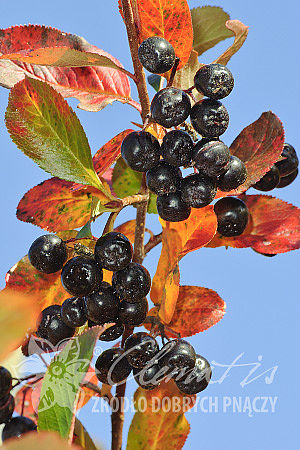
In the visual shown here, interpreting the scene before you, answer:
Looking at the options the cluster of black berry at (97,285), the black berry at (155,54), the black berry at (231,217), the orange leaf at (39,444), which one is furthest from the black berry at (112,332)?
the orange leaf at (39,444)

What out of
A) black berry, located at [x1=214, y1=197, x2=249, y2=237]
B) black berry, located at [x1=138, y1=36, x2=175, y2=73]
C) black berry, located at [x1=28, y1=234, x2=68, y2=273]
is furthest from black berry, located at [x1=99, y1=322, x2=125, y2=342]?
black berry, located at [x1=138, y1=36, x2=175, y2=73]

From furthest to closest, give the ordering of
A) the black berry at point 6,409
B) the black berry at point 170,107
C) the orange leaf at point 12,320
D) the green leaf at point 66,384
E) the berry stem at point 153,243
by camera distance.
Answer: the berry stem at point 153,243
the black berry at point 6,409
the black berry at point 170,107
the green leaf at point 66,384
the orange leaf at point 12,320

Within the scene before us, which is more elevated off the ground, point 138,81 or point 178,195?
point 138,81

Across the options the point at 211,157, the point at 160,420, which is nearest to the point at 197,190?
the point at 211,157

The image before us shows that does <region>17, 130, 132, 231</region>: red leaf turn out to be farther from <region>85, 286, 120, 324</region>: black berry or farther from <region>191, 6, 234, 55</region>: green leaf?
<region>191, 6, 234, 55</region>: green leaf

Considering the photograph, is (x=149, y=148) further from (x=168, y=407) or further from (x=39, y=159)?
(x=168, y=407)

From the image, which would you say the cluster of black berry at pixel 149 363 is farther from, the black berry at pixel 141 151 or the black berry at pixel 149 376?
the black berry at pixel 141 151

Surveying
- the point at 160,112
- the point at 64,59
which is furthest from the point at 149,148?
the point at 64,59
